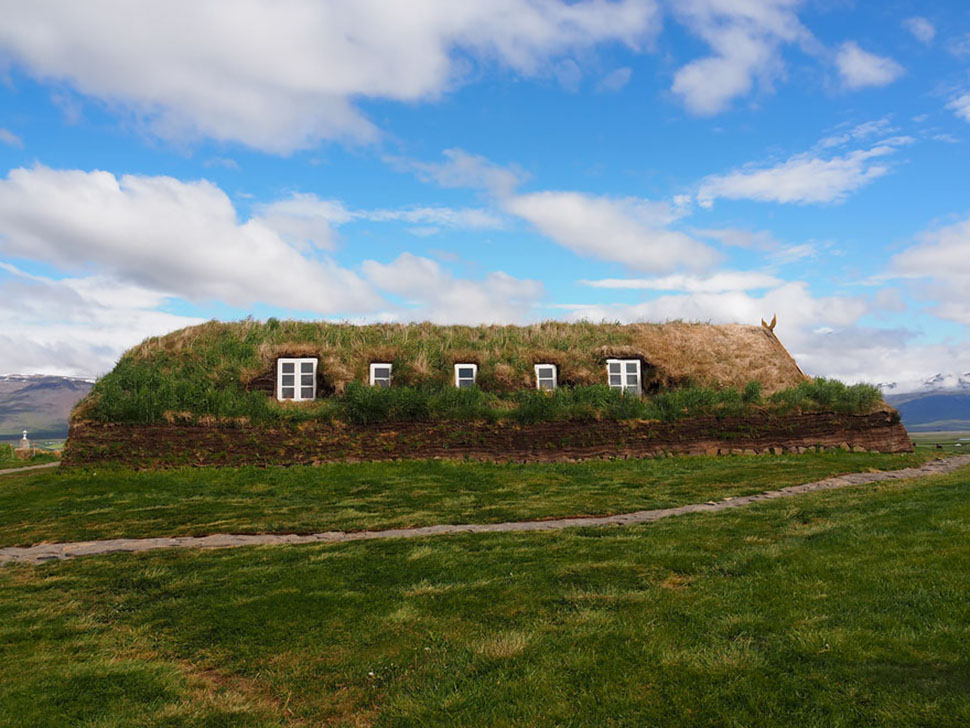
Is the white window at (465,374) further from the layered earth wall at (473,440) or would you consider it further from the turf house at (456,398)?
the layered earth wall at (473,440)

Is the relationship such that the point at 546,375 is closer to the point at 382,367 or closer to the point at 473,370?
the point at 473,370

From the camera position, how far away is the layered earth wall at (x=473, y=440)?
19172 mm

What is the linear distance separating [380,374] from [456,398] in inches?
174

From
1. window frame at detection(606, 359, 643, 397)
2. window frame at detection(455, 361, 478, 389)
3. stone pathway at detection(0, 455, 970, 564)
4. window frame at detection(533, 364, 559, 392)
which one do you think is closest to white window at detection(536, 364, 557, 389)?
window frame at detection(533, 364, 559, 392)

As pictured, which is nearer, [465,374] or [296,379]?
[296,379]

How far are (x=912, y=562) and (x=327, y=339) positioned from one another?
2257 centimetres

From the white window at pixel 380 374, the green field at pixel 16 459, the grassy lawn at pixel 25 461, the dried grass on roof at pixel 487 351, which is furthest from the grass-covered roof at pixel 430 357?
the green field at pixel 16 459

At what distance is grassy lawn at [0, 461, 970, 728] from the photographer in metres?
4.42

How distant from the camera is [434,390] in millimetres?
22984

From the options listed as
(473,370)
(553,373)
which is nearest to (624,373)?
(553,373)

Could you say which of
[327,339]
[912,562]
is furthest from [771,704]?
[327,339]

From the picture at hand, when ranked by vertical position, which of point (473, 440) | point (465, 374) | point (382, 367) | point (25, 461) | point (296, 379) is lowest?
point (25, 461)

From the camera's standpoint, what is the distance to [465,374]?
973 inches

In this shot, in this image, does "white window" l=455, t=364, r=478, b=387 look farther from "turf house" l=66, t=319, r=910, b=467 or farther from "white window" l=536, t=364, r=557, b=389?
"white window" l=536, t=364, r=557, b=389
